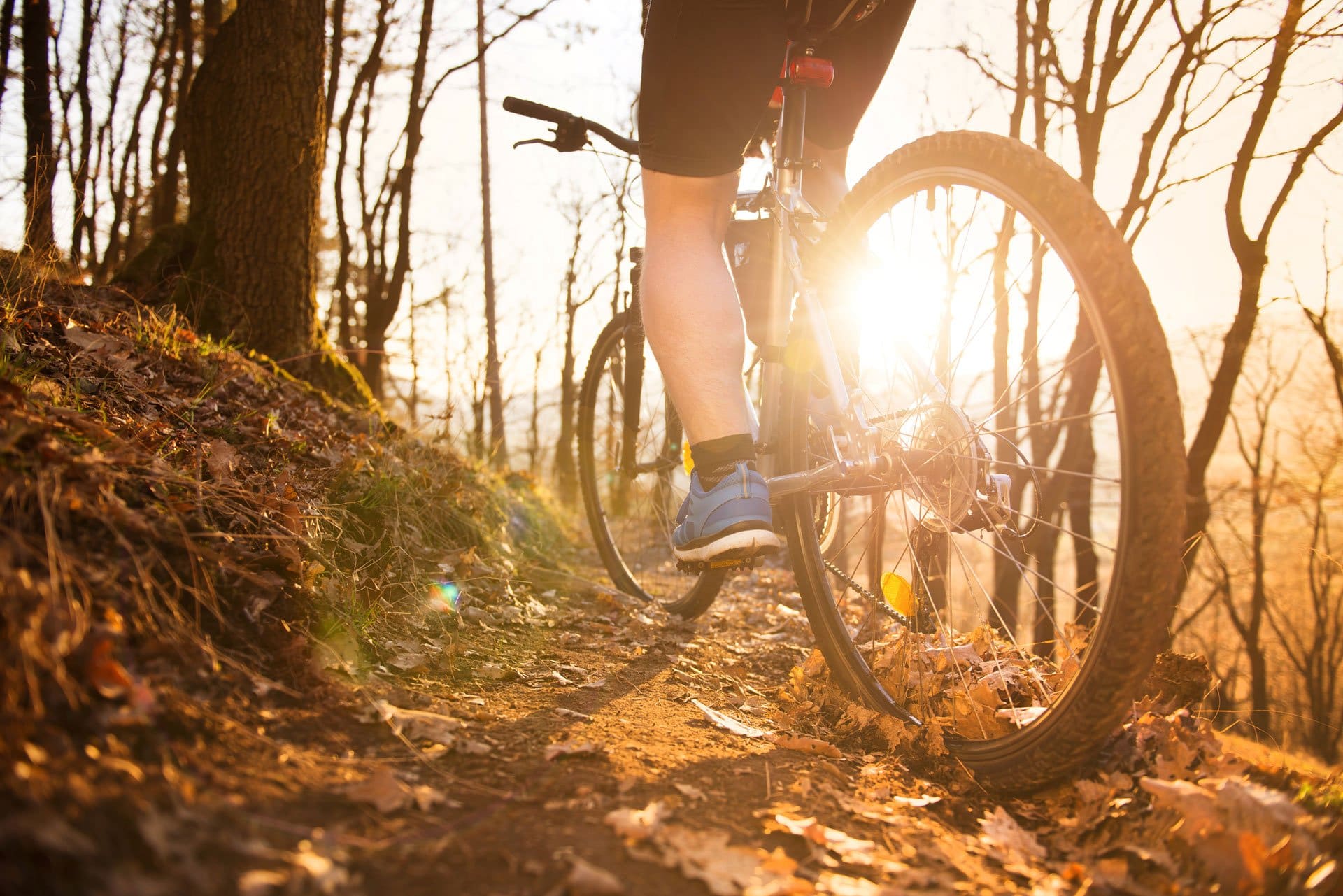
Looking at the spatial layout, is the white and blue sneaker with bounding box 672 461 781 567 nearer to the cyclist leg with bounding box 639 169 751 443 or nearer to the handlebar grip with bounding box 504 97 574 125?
the cyclist leg with bounding box 639 169 751 443

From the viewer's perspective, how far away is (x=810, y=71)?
171cm

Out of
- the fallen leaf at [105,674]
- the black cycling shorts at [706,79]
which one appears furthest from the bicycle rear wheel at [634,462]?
the fallen leaf at [105,674]

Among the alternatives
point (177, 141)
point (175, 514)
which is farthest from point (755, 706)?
point (177, 141)

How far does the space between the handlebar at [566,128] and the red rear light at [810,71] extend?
1.37 ft

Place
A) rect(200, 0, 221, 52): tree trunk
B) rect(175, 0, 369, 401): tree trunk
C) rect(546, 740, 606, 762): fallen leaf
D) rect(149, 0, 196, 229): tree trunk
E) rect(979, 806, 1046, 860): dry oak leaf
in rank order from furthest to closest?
rect(149, 0, 196, 229): tree trunk < rect(200, 0, 221, 52): tree trunk < rect(175, 0, 369, 401): tree trunk < rect(546, 740, 606, 762): fallen leaf < rect(979, 806, 1046, 860): dry oak leaf

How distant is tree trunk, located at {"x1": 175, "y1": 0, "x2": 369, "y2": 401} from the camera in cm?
350

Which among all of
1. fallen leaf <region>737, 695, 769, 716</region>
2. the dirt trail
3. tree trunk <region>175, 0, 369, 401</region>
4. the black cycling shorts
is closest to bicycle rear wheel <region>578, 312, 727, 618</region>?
fallen leaf <region>737, 695, 769, 716</region>

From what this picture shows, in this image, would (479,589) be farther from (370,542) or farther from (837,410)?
(837,410)

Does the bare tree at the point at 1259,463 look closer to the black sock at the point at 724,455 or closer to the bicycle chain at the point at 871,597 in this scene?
the bicycle chain at the point at 871,597

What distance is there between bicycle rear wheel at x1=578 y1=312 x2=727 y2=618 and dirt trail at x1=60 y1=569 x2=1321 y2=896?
4.03 feet

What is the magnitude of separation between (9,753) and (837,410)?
1525 millimetres

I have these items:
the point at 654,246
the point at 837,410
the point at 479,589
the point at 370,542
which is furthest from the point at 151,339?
the point at 837,410

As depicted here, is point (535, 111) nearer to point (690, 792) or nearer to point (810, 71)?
point (810, 71)

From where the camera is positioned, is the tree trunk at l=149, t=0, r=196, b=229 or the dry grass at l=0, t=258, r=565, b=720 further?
the tree trunk at l=149, t=0, r=196, b=229
